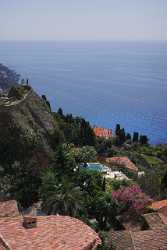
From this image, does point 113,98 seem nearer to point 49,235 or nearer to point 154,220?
point 154,220

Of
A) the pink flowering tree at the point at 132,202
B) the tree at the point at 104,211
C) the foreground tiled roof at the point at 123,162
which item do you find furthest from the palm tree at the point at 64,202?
the foreground tiled roof at the point at 123,162

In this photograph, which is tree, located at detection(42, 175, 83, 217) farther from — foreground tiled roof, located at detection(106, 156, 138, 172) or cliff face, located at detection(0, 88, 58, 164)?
foreground tiled roof, located at detection(106, 156, 138, 172)

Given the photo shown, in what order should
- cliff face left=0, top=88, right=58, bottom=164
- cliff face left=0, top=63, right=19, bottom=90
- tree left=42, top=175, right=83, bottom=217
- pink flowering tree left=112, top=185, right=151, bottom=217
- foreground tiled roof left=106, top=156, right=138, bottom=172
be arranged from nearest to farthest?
tree left=42, top=175, right=83, bottom=217, pink flowering tree left=112, top=185, right=151, bottom=217, cliff face left=0, top=88, right=58, bottom=164, foreground tiled roof left=106, top=156, right=138, bottom=172, cliff face left=0, top=63, right=19, bottom=90

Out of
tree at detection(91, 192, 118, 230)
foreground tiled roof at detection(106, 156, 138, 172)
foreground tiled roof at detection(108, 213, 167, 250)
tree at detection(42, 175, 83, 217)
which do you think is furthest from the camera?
foreground tiled roof at detection(106, 156, 138, 172)

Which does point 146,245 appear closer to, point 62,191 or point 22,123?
point 62,191

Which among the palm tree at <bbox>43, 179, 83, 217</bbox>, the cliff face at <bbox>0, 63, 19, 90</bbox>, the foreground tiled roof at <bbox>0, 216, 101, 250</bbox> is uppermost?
the foreground tiled roof at <bbox>0, 216, 101, 250</bbox>

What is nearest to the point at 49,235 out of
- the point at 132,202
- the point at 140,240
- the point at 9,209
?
the point at 140,240

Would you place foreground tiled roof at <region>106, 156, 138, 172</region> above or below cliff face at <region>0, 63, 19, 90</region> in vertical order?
above

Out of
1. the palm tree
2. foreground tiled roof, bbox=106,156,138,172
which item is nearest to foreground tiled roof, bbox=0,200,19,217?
the palm tree
